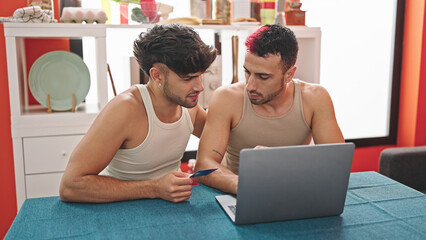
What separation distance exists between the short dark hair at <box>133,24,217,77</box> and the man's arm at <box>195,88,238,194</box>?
0.30 m

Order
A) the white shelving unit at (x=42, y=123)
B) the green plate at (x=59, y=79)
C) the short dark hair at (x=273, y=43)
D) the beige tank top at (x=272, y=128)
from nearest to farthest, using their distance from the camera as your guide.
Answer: the short dark hair at (x=273, y=43) < the beige tank top at (x=272, y=128) < the white shelving unit at (x=42, y=123) < the green plate at (x=59, y=79)

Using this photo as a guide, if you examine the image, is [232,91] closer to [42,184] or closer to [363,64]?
[42,184]

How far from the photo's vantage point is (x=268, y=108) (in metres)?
1.84

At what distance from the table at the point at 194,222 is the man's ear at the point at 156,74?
46 centimetres

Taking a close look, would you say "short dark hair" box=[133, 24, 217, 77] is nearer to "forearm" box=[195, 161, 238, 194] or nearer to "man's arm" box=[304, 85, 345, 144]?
"forearm" box=[195, 161, 238, 194]

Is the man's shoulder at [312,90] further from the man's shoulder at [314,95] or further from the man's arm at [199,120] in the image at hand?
the man's arm at [199,120]

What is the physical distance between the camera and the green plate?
7.16 ft

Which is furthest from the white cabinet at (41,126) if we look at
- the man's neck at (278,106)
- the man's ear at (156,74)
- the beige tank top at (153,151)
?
the man's neck at (278,106)

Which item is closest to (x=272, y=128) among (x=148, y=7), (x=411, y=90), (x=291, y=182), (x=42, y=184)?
(x=291, y=182)

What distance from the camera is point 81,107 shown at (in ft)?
7.89

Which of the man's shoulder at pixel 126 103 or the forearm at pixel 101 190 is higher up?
the man's shoulder at pixel 126 103

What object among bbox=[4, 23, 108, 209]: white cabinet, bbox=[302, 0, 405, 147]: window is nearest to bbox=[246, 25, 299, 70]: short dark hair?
bbox=[4, 23, 108, 209]: white cabinet

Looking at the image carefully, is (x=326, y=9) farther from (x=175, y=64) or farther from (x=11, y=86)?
(x=11, y=86)

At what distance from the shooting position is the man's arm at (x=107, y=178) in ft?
4.18
